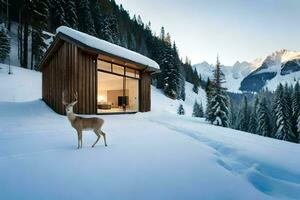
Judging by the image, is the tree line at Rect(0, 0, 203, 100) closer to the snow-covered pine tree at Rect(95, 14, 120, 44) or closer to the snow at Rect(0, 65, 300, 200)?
the snow-covered pine tree at Rect(95, 14, 120, 44)

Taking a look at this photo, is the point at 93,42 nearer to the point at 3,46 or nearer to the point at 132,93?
the point at 132,93

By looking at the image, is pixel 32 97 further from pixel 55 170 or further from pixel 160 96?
pixel 160 96

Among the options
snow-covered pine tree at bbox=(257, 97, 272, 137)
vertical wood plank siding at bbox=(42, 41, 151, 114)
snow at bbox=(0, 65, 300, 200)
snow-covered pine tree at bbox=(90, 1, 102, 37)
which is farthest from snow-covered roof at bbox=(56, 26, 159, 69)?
snow-covered pine tree at bbox=(90, 1, 102, 37)

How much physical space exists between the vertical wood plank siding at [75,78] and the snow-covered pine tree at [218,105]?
8738 mm

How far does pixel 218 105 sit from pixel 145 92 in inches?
216

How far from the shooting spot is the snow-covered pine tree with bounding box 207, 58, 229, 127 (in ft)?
52.9

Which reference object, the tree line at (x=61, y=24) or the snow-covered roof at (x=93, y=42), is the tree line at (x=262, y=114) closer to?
the snow-covered roof at (x=93, y=42)

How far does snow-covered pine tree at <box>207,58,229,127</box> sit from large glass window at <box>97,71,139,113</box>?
5749 mm

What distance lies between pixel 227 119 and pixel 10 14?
41332mm

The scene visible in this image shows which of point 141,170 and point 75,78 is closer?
point 141,170

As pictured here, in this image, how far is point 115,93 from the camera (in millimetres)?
22328

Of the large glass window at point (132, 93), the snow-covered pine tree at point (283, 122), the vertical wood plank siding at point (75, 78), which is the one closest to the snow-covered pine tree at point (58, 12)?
the large glass window at point (132, 93)

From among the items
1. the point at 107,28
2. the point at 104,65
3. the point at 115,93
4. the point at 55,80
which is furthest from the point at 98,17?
the point at 55,80

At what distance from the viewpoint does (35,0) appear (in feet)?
85.9
